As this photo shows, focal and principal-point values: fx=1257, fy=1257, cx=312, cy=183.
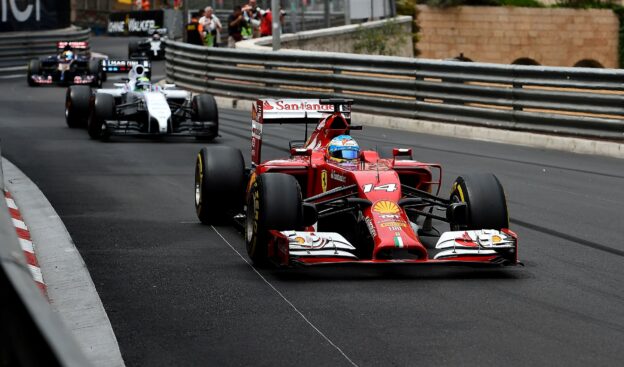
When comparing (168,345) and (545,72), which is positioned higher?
(545,72)

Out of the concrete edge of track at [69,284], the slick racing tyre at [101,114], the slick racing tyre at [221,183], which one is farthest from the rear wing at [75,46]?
the slick racing tyre at [221,183]

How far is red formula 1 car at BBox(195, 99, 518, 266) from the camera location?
319 inches

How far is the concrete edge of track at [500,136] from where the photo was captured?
16844 millimetres

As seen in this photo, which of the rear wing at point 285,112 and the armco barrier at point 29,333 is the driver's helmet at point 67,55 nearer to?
the rear wing at point 285,112

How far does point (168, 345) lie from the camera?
6.24 meters

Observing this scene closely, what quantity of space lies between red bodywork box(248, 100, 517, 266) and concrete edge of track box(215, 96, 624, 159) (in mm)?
6922

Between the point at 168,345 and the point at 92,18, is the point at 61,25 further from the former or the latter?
the point at 168,345

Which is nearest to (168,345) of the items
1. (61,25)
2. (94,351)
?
(94,351)

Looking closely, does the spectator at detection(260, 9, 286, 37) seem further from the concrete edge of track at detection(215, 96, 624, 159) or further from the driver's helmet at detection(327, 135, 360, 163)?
the driver's helmet at detection(327, 135, 360, 163)

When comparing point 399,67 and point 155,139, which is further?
point 399,67

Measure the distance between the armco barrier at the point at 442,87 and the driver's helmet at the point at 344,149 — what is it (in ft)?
26.8

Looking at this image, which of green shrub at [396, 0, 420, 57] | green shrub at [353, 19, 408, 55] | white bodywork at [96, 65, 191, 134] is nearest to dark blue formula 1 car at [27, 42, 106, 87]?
green shrub at [353, 19, 408, 55]

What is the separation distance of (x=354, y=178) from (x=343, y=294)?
52.0 inches

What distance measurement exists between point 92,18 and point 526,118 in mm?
55107
